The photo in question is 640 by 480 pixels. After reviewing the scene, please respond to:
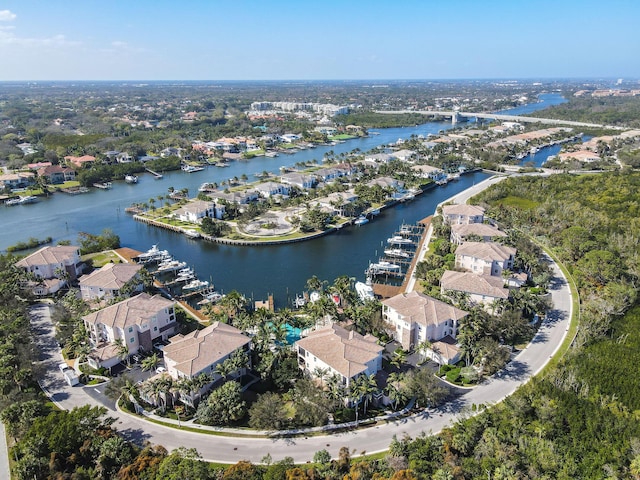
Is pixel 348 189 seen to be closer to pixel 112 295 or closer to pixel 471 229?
pixel 471 229

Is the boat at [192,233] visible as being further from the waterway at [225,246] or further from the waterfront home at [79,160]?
the waterfront home at [79,160]

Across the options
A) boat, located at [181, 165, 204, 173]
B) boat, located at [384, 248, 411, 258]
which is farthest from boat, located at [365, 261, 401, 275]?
boat, located at [181, 165, 204, 173]

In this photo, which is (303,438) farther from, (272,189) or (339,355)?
(272,189)

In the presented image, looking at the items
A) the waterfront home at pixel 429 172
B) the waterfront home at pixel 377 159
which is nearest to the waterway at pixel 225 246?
the waterfront home at pixel 429 172

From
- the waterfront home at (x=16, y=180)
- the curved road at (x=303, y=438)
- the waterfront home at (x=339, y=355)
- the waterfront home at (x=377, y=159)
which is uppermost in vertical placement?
the waterfront home at (x=377, y=159)

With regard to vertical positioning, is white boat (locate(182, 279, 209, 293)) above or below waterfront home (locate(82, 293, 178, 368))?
below

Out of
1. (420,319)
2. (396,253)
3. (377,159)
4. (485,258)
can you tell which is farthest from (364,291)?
(377,159)

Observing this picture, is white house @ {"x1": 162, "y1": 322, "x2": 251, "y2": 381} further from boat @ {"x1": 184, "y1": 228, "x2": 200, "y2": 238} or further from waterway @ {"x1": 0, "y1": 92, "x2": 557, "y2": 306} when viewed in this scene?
boat @ {"x1": 184, "y1": 228, "x2": 200, "y2": 238}
